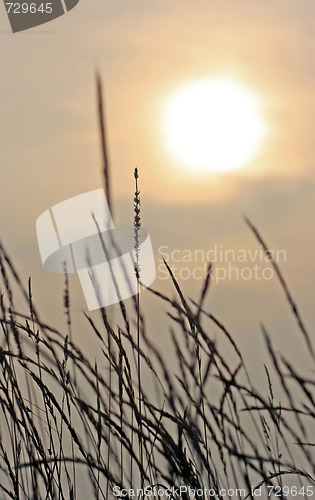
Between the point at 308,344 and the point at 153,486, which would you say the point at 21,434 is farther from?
the point at 308,344

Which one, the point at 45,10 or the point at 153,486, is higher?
the point at 45,10

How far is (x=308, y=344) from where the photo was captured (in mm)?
1314

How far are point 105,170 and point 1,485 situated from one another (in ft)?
2.18

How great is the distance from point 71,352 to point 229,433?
36 cm

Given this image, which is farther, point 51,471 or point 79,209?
point 79,209

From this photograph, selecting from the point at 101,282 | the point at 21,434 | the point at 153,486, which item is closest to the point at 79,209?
the point at 101,282

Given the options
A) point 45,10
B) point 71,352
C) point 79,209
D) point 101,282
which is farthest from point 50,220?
point 45,10

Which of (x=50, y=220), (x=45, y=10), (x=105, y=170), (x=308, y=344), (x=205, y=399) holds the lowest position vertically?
(x=205, y=399)

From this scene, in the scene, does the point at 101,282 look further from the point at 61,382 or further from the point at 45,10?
the point at 45,10

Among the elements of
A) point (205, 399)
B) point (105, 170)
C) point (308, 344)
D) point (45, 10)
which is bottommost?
point (205, 399)

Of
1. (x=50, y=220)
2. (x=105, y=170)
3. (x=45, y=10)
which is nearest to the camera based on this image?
(x=105, y=170)

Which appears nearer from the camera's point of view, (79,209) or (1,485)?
(1,485)

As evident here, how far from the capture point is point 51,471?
119cm

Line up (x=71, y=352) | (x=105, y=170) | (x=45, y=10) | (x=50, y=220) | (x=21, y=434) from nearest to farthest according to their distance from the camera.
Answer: (x=105, y=170) < (x=71, y=352) < (x=21, y=434) < (x=50, y=220) < (x=45, y=10)
